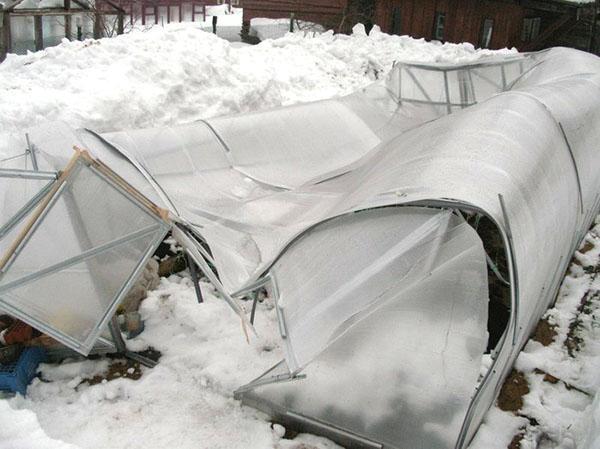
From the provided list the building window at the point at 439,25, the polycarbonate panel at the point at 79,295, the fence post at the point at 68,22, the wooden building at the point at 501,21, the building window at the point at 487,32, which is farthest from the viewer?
the building window at the point at 439,25

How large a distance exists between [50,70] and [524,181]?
7.82m

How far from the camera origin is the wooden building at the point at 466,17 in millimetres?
17688

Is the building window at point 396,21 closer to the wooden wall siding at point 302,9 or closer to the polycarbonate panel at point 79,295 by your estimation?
the wooden wall siding at point 302,9

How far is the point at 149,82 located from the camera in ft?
30.2

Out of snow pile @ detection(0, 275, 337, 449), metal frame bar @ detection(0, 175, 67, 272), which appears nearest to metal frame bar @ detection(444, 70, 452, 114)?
snow pile @ detection(0, 275, 337, 449)

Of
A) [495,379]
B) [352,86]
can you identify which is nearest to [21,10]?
[352,86]

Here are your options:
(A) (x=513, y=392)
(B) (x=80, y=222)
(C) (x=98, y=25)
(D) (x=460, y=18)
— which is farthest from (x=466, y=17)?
(B) (x=80, y=222)

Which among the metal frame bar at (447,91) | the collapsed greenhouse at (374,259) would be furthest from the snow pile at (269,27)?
the collapsed greenhouse at (374,259)

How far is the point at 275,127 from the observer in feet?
24.8

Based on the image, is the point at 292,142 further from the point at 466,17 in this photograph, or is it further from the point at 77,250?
the point at 466,17

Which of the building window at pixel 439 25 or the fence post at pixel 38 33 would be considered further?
the building window at pixel 439 25

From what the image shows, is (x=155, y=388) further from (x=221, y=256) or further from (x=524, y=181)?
(x=524, y=181)

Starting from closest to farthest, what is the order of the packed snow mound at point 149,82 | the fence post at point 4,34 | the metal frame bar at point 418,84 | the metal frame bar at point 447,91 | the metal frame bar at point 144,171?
the metal frame bar at point 144,171 → the packed snow mound at point 149,82 → the metal frame bar at point 447,91 → the metal frame bar at point 418,84 → the fence post at point 4,34

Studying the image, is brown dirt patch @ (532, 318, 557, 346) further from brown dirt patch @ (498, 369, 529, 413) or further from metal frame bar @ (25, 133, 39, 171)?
metal frame bar @ (25, 133, 39, 171)
